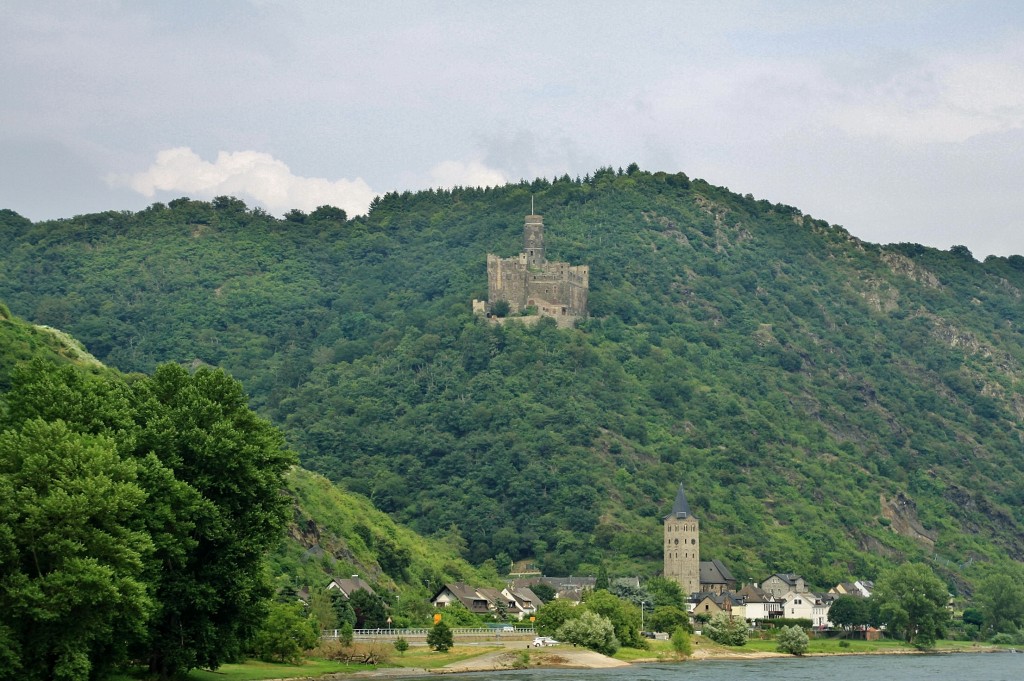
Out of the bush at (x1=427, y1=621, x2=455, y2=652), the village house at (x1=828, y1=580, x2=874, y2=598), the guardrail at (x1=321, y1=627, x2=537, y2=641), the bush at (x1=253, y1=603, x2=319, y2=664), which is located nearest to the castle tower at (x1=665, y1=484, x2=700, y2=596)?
the village house at (x1=828, y1=580, x2=874, y2=598)

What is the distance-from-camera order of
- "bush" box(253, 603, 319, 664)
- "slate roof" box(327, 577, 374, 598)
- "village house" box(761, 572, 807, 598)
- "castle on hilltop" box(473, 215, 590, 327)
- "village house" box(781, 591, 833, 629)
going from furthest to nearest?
"castle on hilltop" box(473, 215, 590, 327) → "village house" box(761, 572, 807, 598) → "village house" box(781, 591, 833, 629) → "slate roof" box(327, 577, 374, 598) → "bush" box(253, 603, 319, 664)

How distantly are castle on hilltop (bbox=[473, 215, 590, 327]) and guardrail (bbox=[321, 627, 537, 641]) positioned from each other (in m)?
84.0

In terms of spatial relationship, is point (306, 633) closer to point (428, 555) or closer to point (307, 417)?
point (428, 555)

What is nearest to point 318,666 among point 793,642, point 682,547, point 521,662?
point 521,662

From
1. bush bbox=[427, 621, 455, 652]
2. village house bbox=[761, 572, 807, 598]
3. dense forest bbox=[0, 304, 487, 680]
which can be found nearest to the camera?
dense forest bbox=[0, 304, 487, 680]

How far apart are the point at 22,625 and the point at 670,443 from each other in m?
129

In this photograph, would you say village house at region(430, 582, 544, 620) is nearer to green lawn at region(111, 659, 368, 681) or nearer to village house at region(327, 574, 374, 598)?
village house at region(327, 574, 374, 598)

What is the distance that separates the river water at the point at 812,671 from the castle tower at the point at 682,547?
2887 centimetres

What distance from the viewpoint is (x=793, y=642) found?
4626 inches

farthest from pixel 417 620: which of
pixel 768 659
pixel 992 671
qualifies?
pixel 992 671

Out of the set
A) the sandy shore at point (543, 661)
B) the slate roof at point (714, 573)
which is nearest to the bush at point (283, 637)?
the sandy shore at point (543, 661)

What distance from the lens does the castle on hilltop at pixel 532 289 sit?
18888 cm

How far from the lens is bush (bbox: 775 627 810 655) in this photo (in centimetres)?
11750

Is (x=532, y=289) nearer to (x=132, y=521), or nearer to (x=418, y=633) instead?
(x=418, y=633)
